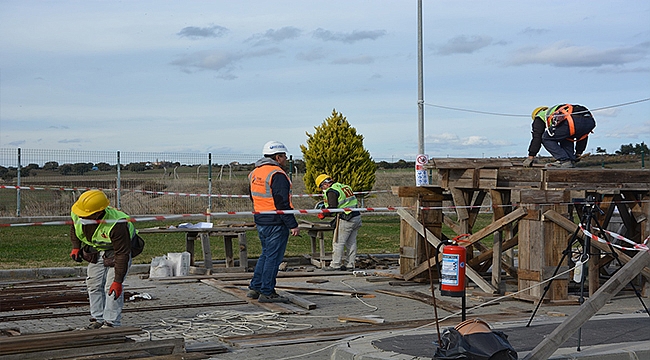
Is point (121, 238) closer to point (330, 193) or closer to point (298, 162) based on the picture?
point (330, 193)

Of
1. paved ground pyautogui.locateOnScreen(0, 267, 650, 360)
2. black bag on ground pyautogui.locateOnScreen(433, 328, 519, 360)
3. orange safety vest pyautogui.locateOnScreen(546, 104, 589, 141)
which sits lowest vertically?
paved ground pyautogui.locateOnScreen(0, 267, 650, 360)

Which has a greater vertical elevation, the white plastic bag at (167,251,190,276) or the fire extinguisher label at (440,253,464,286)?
the fire extinguisher label at (440,253,464,286)

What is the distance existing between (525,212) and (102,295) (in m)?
5.77

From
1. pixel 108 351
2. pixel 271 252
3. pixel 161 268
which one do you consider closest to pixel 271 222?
pixel 271 252

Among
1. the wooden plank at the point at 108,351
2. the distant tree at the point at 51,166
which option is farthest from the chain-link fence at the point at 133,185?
Answer: the wooden plank at the point at 108,351

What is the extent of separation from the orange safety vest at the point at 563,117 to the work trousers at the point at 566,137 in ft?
0.14

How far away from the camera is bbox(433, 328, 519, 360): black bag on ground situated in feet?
20.2

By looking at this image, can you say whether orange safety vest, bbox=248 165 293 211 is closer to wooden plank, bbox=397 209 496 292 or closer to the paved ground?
the paved ground

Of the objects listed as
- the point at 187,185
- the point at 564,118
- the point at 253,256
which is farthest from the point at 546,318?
the point at 187,185

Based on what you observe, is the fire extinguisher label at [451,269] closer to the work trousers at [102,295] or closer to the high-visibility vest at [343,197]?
the work trousers at [102,295]

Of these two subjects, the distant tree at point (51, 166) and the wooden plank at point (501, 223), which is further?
the distant tree at point (51, 166)

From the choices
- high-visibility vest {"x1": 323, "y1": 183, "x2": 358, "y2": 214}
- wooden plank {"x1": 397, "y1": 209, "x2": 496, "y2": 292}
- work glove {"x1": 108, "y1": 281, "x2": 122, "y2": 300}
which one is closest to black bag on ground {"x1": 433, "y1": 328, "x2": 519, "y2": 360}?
work glove {"x1": 108, "y1": 281, "x2": 122, "y2": 300}

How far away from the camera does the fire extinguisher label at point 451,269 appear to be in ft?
24.4

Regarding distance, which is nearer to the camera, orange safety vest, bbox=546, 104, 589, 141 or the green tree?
orange safety vest, bbox=546, 104, 589, 141
